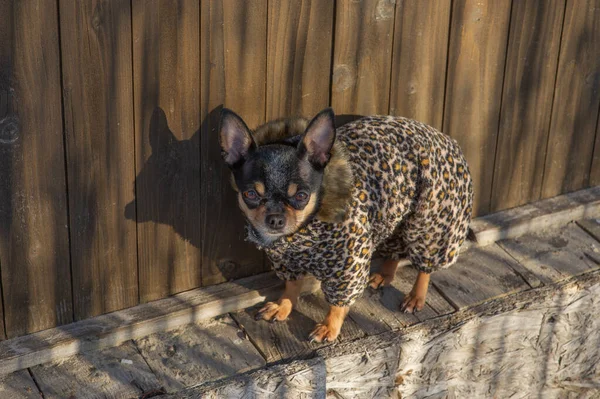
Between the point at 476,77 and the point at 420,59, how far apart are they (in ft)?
1.15

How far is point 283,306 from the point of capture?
3.62 m

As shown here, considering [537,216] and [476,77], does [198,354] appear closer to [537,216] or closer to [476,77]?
[476,77]

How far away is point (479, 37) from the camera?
149 inches

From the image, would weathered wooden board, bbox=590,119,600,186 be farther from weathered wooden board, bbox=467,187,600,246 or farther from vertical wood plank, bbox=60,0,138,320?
vertical wood plank, bbox=60,0,138,320

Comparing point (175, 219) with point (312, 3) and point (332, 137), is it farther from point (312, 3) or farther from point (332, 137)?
point (312, 3)

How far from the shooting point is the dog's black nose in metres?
3.03

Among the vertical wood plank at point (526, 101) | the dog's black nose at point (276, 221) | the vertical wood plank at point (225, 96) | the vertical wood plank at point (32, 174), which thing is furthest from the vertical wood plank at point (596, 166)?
the vertical wood plank at point (32, 174)

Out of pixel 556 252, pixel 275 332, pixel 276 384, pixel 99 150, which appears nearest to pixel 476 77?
pixel 556 252

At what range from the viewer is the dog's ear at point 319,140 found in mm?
3033

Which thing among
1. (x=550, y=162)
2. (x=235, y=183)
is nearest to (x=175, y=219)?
(x=235, y=183)

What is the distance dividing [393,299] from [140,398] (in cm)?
124

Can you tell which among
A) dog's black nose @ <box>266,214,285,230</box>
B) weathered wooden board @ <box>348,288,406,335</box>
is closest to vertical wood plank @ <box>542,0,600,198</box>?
weathered wooden board @ <box>348,288,406,335</box>

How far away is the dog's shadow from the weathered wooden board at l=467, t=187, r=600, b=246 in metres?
1.05

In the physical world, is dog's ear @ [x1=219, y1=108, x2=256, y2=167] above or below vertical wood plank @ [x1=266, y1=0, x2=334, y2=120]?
below
